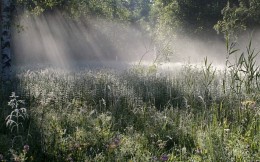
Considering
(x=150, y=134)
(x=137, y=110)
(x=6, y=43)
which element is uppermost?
(x=6, y=43)

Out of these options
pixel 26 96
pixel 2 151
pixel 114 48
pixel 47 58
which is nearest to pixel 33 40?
pixel 47 58

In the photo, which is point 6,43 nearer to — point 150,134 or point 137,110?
point 137,110

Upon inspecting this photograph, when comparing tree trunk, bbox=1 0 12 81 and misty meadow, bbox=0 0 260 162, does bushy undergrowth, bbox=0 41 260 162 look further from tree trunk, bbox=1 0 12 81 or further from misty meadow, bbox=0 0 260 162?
tree trunk, bbox=1 0 12 81

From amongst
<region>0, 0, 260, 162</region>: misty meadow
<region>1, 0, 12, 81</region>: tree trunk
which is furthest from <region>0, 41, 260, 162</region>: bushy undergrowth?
<region>1, 0, 12, 81</region>: tree trunk

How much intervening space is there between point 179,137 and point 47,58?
2914 centimetres

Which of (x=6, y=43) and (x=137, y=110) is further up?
(x=6, y=43)

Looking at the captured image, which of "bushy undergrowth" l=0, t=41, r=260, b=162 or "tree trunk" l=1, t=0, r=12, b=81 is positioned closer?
"bushy undergrowth" l=0, t=41, r=260, b=162

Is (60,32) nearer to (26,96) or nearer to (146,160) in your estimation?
(26,96)

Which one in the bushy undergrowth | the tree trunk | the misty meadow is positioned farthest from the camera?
the tree trunk

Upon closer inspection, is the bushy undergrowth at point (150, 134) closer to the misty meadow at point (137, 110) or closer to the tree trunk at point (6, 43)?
the misty meadow at point (137, 110)

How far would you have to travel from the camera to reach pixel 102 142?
5.16 metres

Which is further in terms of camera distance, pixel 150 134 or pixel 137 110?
pixel 137 110

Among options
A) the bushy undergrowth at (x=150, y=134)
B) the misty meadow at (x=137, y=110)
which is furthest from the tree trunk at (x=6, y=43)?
the bushy undergrowth at (x=150, y=134)

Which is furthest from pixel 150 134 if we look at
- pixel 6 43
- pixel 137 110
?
pixel 6 43
